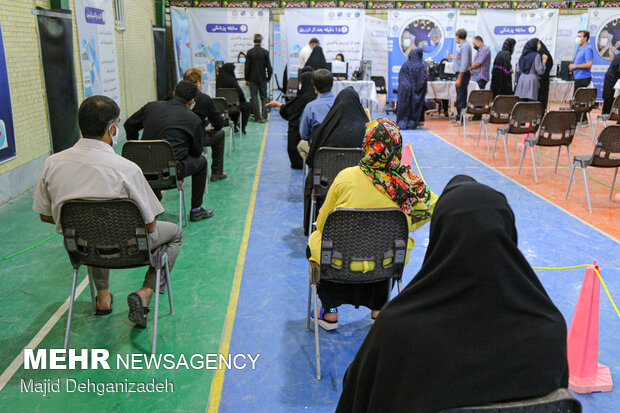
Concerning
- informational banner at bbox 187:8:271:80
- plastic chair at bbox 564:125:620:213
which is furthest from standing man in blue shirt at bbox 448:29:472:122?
plastic chair at bbox 564:125:620:213

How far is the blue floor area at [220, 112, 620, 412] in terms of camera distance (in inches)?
108

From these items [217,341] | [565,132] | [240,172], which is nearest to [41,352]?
[217,341]

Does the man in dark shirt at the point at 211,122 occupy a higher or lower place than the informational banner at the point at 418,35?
lower

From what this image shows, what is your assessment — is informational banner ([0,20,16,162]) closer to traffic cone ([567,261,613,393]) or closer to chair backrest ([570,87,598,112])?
traffic cone ([567,261,613,393])

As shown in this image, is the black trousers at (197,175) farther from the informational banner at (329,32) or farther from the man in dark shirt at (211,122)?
the informational banner at (329,32)

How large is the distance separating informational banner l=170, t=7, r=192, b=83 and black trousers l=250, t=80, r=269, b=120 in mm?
2997

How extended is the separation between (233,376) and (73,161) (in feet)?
4.72

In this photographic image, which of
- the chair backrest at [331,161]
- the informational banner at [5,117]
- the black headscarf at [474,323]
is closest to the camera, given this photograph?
the black headscarf at [474,323]

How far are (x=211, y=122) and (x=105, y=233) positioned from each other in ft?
10.9

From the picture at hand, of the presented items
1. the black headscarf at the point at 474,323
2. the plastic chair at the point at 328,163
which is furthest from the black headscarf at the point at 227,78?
the black headscarf at the point at 474,323

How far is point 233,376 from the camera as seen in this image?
9.37 feet

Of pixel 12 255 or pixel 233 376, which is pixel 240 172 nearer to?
pixel 12 255

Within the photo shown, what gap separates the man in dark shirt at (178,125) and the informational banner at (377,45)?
31.0 feet
